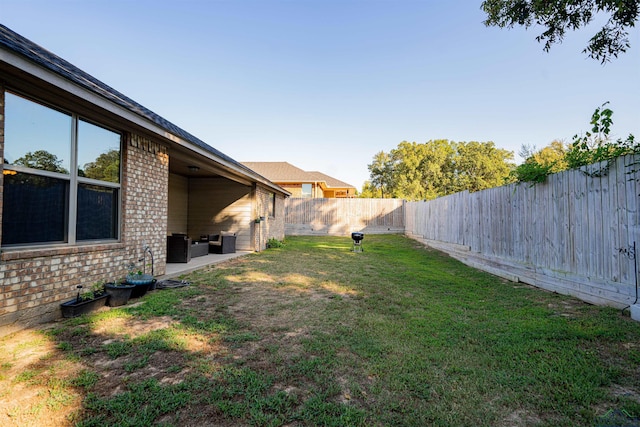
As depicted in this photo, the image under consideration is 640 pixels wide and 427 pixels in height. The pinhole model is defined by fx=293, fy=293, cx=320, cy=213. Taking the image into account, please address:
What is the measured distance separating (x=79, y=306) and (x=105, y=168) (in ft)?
6.99

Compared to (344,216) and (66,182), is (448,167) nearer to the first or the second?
(344,216)

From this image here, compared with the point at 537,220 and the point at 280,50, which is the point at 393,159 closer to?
the point at 280,50

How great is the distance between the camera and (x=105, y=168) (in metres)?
4.63

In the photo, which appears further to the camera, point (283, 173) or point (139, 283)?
point (283, 173)

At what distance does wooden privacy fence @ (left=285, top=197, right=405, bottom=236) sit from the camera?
65.0ft

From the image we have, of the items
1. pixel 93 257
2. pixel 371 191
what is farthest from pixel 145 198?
pixel 371 191

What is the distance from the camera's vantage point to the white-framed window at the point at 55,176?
3.33 metres

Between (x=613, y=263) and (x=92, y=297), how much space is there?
7.07 metres

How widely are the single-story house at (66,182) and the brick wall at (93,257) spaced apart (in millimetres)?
12

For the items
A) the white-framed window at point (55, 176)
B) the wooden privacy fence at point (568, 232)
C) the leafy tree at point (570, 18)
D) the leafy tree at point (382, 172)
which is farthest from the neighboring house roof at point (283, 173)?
the white-framed window at point (55, 176)

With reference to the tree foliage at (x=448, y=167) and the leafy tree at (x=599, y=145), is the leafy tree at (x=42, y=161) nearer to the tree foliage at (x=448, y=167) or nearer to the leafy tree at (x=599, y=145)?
A: the leafy tree at (x=599, y=145)

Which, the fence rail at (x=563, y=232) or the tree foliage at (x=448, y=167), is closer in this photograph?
the fence rail at (x=563, y=232)

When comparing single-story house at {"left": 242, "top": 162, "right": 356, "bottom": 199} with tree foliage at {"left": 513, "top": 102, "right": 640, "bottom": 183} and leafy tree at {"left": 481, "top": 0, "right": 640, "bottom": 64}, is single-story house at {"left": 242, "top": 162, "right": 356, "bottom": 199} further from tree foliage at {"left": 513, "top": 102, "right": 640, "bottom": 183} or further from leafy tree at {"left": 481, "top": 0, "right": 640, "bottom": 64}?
tree foliage at {"left": 513, "top": 102, "right": 640, "bottom": 183}

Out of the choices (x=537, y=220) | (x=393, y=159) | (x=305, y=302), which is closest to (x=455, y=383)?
(x=305, y=302)
